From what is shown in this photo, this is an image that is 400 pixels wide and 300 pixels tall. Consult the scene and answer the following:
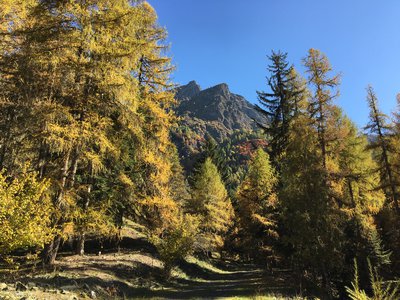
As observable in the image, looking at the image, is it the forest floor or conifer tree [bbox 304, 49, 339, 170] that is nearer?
the forest floor

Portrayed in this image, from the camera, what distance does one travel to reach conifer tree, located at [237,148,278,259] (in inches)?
786

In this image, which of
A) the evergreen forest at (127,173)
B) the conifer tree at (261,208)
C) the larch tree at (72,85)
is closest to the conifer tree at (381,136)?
the evergreen forest at (127,173)

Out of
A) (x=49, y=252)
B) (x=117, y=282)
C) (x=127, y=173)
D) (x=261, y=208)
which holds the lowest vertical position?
(x=117, y=282)

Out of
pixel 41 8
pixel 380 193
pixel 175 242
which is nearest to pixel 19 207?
pixel 41 8

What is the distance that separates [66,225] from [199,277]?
41.3 ft

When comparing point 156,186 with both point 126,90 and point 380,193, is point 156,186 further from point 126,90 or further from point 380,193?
point 380,193

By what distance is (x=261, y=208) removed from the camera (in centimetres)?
2053

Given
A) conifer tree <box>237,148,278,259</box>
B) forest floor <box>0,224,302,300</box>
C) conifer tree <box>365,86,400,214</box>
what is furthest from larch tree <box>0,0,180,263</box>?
conifer tree <box>365,86,400,214</box>

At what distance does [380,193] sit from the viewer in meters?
21.5

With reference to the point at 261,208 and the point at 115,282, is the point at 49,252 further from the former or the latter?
the point at 261,208

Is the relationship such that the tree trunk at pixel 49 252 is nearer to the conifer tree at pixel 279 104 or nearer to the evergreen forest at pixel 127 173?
the evergreen forest at pixel 127 173

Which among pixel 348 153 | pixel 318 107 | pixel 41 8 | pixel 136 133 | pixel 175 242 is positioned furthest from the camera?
pixel 348 153

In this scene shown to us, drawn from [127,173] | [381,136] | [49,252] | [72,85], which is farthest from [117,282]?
[381,136]

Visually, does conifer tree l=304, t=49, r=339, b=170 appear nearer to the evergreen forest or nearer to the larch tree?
the evergreen forest
